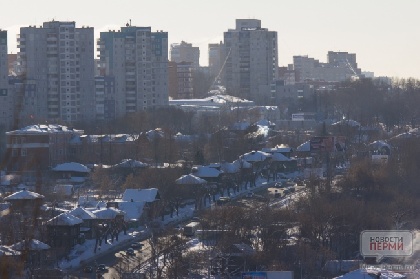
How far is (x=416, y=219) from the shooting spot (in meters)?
10.8

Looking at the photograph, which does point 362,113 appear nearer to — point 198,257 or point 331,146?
point 331,146

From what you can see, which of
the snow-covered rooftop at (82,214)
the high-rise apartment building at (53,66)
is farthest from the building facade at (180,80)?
the snow-covered rooftop at (82,214)

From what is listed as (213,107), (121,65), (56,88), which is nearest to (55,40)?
(56,88)

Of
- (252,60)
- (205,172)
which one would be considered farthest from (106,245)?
(252,60)

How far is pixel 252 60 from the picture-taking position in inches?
1207

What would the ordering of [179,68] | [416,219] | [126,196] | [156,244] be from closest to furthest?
[156,244] → [416,219] → [126,196] → [179,68]

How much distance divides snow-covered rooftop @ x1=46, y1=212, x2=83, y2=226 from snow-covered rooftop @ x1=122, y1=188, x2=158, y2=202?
168cm

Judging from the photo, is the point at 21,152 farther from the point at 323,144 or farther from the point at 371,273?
the point at 371,273

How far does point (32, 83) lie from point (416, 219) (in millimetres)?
11902

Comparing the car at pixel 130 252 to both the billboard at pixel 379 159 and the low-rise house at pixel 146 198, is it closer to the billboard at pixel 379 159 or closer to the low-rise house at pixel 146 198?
the low-rise house at pixel 146 198

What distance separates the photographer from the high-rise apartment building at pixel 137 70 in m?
23.9

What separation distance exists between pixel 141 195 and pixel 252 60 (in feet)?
60.4

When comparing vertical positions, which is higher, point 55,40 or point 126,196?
point 55,40

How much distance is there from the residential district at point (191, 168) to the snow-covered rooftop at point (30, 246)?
2cm
